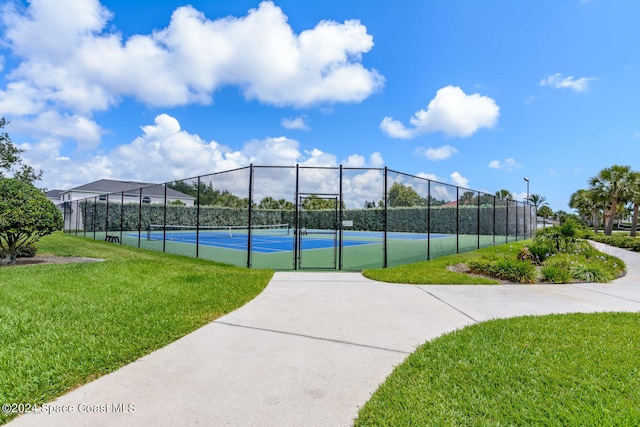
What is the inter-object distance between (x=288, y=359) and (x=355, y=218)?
659 inches

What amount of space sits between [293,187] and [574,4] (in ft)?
26.9

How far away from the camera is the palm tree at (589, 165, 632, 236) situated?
2564 centimetres

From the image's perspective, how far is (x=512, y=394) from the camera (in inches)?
79.5

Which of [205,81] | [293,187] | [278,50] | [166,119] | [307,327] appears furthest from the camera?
[166,119]

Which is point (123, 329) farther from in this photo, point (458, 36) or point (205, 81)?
point (458, 36)

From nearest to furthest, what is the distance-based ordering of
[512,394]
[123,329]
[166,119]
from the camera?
1. [512,394]
2. [123,329]
3. [166,119]

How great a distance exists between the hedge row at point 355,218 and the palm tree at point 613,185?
11711mm

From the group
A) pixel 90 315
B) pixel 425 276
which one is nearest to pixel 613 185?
pixel 425 276

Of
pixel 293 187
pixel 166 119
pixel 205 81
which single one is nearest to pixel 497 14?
pixel 293 187

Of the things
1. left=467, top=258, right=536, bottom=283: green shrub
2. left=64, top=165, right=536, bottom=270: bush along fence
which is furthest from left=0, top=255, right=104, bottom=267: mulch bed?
left=467, top=258, right=536, bottom=283: green shrub

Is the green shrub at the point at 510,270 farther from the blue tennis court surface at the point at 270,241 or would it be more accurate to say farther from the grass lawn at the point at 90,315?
the blue tennis court surface at the point at 270,241

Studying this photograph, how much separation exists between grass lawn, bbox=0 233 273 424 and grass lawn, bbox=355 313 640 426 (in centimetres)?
218

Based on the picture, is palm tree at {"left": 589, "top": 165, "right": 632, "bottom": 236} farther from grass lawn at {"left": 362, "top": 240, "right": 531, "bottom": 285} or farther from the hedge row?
grass lawn at {"left": 362, "top": 240, "right": 531, "bottom": 285}

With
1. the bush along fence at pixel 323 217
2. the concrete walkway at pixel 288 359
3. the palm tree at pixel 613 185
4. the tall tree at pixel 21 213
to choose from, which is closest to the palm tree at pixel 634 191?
the palm tree at pixel 613 185
